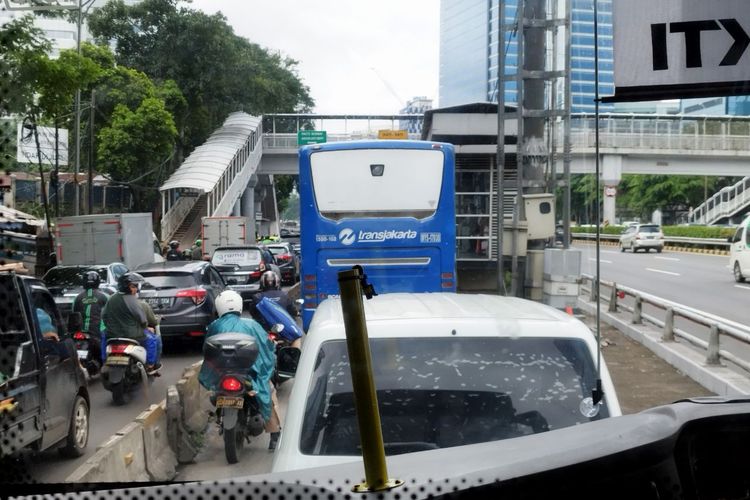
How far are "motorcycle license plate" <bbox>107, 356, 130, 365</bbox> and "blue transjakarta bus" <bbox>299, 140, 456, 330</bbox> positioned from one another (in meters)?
2.05

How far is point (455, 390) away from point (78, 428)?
14.0 feet

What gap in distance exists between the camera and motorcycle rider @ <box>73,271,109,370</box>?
9.87m

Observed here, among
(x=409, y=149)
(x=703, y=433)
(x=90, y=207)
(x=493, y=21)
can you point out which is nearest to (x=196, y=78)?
(x=90, y=207)

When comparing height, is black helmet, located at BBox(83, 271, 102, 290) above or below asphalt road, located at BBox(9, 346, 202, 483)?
above

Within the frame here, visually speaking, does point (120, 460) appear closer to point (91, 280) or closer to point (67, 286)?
point (91, 280)

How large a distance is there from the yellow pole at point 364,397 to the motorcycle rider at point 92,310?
356 inches

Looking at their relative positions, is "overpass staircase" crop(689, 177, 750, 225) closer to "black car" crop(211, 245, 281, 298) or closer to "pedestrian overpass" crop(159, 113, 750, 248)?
"pedestrian overpass" crop(159, 113, 750, 248)

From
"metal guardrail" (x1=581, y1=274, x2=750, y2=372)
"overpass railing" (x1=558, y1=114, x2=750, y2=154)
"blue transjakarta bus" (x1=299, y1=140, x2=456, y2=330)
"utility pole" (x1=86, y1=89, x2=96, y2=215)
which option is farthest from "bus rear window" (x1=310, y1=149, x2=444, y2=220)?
"overpass railing" (x1=558, y1=114, x2=750, y2=154)

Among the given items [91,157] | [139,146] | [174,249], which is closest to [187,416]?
[174,249]

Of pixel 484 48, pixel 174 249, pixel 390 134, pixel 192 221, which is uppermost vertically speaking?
pixel 390 134

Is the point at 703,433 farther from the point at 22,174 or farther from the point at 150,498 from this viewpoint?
the point at 22,174

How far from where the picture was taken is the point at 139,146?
9.75ft

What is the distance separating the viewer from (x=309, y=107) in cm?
310

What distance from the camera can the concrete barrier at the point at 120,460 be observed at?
13.4ft
